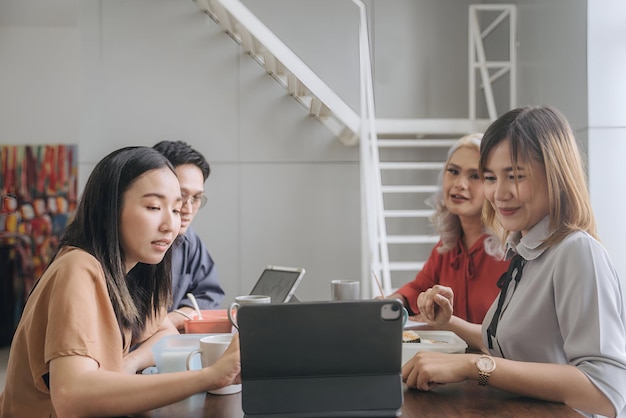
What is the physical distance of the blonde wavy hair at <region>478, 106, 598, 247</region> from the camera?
1.49 m

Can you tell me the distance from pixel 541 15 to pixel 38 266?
5.00 m

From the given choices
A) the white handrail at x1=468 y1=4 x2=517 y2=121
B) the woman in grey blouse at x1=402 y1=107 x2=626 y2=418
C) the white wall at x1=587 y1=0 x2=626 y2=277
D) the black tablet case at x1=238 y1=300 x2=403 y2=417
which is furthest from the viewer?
the white handrail at x1=468 y1=4 x2=517 y2=121

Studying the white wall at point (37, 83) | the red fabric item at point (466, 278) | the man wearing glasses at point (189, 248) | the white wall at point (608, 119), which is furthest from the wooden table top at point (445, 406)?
the white wall at point (37, 83)

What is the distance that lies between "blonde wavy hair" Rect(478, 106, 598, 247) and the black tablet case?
Result: 0.60m

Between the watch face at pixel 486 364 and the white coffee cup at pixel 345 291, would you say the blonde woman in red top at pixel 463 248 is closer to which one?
the white coffee cup at pixel 345 291

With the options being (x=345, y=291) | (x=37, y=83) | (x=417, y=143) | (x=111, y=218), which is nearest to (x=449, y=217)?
(x=345, y=291)

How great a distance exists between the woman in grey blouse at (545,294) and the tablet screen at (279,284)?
20.9 inches

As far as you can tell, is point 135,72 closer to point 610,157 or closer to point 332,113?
point 332,113

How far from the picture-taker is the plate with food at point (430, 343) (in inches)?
61.2

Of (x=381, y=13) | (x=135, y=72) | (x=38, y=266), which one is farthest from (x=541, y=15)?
(x=38, y=266)

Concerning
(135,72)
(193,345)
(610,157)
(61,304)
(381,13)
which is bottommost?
(193,345)

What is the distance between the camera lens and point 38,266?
620 cm

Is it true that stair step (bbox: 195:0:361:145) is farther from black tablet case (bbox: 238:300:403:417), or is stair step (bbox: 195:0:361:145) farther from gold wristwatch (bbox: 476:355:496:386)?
black tablet case (bbox: 238:300:403:417)

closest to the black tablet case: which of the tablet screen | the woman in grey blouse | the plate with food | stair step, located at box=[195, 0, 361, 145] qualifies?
the woman in grey blouse
